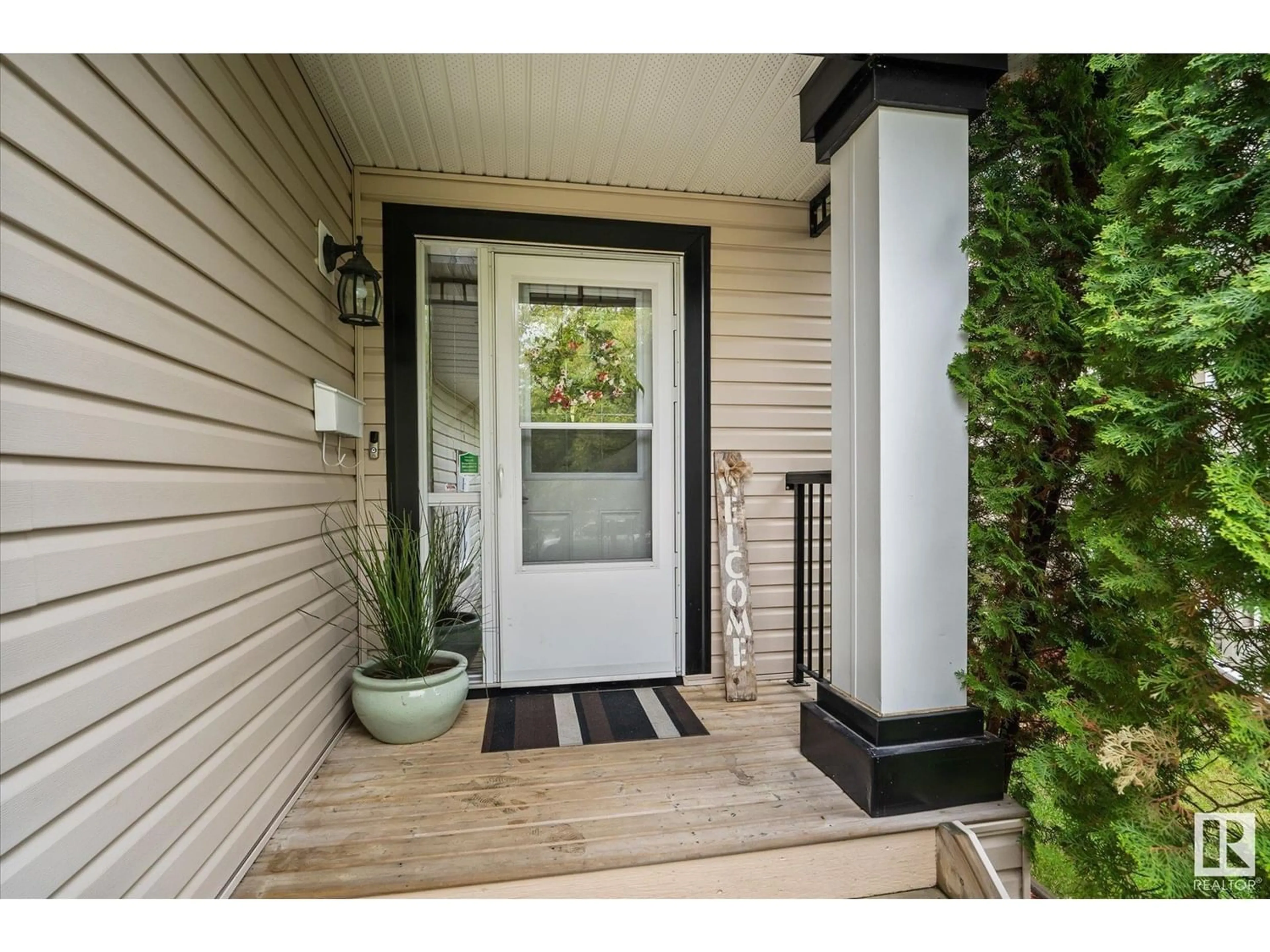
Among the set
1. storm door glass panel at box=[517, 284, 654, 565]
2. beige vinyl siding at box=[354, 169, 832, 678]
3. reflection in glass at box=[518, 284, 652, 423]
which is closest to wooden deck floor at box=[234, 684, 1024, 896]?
beige vinyl siding at box=[354, 169, 832, 678]

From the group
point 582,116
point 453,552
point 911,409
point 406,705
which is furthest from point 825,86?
point 406,705

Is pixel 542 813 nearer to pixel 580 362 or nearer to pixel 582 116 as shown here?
pixel 580 362

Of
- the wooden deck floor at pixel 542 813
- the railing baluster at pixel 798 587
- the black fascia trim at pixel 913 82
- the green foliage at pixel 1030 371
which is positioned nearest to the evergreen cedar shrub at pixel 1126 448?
the green foliage at pixel 1030 371

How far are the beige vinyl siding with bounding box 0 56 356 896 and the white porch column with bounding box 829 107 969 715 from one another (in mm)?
1756

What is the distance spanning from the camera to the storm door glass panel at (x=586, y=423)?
276cm

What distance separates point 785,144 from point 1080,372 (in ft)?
4.88

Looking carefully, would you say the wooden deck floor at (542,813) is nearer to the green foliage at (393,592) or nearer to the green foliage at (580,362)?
the green foliage at (393,592)

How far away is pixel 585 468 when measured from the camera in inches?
111

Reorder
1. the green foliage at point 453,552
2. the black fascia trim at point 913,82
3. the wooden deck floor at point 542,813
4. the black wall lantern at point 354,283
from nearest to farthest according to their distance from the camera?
the wooden deck floor at point 542,813, the black fascia trim at point 913,82, the black wall lantern at point 354,283, the green foliage at point 453,552

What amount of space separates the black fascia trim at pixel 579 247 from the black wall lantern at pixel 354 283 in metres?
0.31
